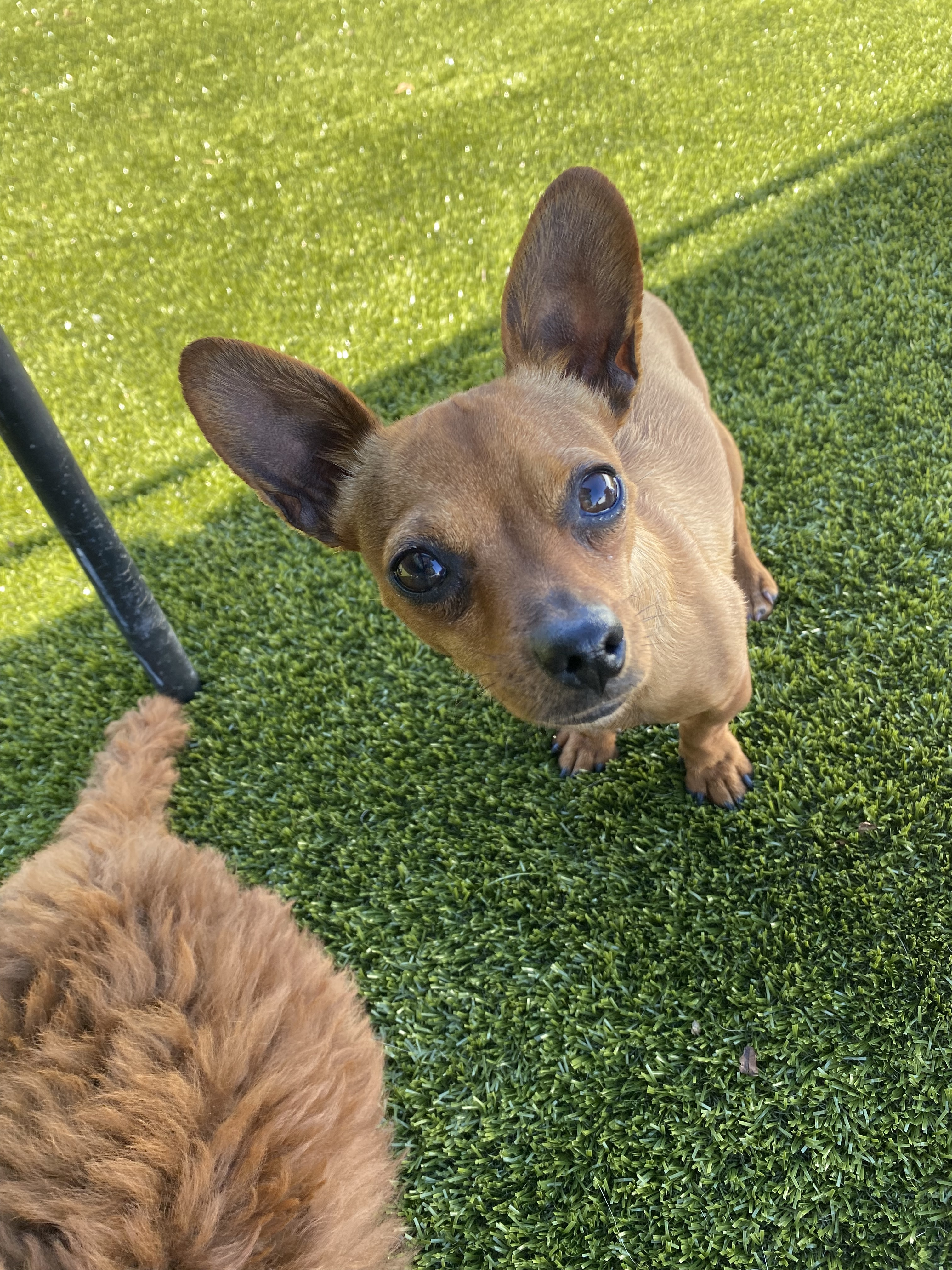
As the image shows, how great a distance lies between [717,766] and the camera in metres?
2.20

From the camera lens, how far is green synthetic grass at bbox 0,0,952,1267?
178 cm

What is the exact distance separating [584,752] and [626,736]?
0.19 meters

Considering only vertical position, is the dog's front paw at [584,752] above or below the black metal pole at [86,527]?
below

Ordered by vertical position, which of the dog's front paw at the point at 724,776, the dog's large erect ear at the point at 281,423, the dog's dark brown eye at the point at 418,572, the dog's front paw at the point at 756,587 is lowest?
the dog's front paw at the point at 724,776

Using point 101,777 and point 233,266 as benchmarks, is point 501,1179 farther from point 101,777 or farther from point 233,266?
point 233,266

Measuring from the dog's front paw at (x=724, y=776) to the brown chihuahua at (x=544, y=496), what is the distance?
5.1 inches

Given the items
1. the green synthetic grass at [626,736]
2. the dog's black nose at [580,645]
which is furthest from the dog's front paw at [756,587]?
the dog's black nose at [580,645]

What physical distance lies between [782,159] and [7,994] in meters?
4.90

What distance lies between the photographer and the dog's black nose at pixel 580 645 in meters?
1.33

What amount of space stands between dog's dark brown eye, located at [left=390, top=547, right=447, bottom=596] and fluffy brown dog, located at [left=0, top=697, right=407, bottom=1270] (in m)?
0.81

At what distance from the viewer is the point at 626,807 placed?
7.53ft

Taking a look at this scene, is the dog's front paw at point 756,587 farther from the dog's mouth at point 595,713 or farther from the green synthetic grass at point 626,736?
the dog's mouth at point 595,713

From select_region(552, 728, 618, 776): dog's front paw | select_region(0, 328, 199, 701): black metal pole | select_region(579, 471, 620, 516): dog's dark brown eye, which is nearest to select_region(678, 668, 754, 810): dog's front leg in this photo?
select_region(552, 728, 618, 776): dog's front paw

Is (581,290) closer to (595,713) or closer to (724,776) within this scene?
(595,713)
